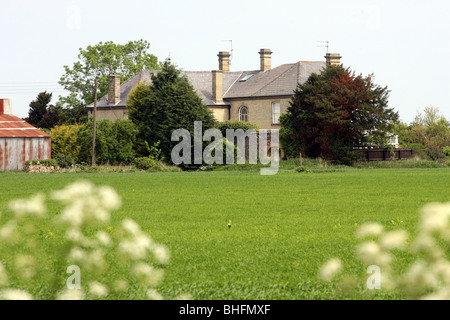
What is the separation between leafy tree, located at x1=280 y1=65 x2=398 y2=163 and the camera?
60375 mm

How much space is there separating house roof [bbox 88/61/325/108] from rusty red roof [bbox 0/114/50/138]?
52.7 ft

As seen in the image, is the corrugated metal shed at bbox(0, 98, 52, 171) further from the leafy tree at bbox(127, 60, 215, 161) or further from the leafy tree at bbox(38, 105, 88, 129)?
the leafy tree at bbox(38, 105, 88, 129)

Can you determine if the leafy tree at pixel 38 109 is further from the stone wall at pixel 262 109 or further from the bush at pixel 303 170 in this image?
the bush at pixel 303 170

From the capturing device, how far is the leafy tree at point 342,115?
6038 cm

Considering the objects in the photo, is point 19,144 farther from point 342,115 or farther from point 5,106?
point 342,115

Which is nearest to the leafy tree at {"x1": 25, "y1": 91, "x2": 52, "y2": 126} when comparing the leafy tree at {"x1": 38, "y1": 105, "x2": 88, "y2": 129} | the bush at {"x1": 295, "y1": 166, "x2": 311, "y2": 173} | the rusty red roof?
the leafy tree at {"x1": 38, "y1": 105, "x2": 88, "y2": 129}

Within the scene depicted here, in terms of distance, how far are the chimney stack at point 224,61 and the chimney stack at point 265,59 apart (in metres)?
5.33

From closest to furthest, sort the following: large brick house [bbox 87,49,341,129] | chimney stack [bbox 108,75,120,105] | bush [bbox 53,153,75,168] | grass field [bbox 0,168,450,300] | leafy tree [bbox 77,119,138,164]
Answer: grass field [bbox 0,168,450,300]
bush [bbox 53,153,75,168]
leafy tree [bbox 77,119,138,164]
large brick house [bbox 87,49,341,129]
chimney stack [bbox 108,75,120,105]

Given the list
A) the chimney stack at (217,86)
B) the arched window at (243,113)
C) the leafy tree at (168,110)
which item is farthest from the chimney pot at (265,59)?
the leafy tree at (168,110)

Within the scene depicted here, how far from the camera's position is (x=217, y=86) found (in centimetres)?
7725

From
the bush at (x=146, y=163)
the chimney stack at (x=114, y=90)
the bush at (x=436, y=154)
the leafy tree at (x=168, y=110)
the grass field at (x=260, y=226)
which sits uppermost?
the chimney stack at (x=114, y=90)

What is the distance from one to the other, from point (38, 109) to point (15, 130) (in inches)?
1416
